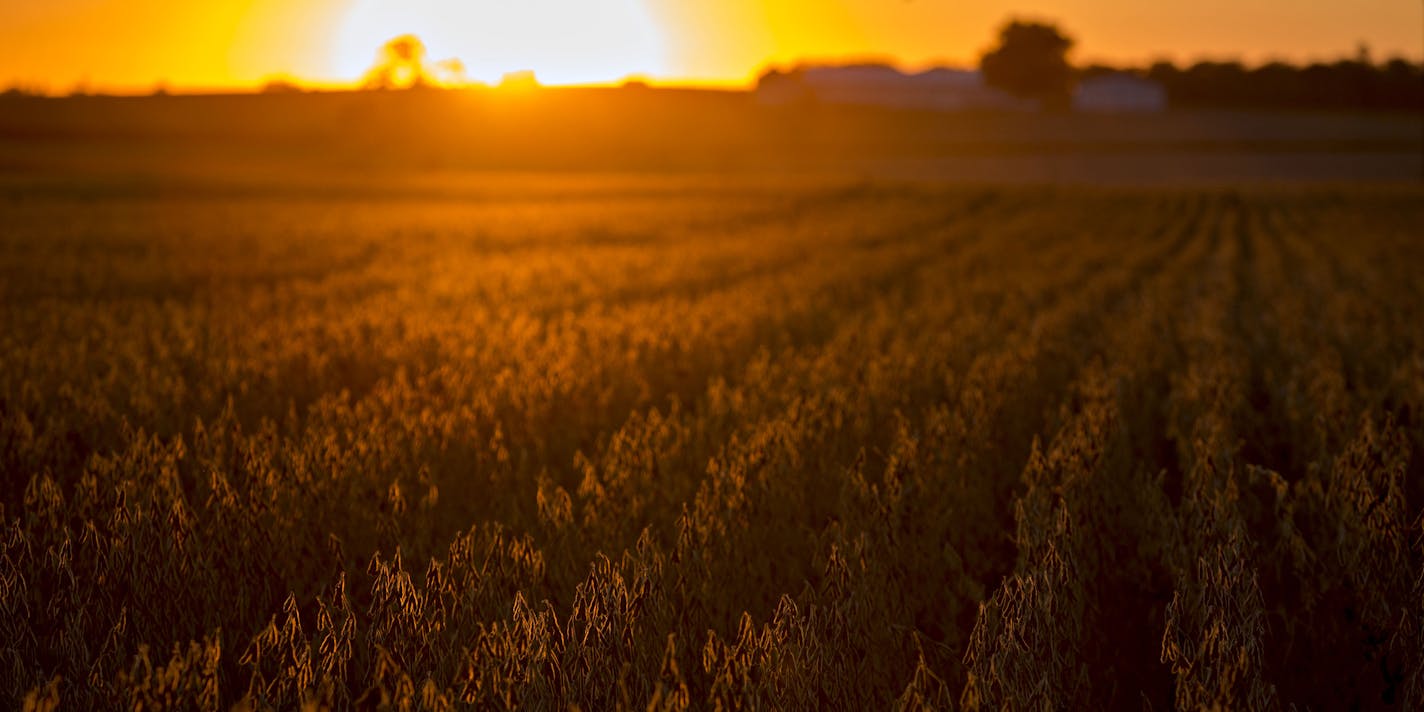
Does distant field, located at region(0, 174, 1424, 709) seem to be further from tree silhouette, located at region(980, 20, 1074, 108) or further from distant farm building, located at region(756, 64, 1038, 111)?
tree silhouette, located at region(980, 20, 1074, 108)

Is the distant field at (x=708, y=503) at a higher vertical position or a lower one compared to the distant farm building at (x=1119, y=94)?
lower

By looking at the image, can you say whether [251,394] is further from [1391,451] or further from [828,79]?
[828,79]

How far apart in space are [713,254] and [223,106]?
301ft

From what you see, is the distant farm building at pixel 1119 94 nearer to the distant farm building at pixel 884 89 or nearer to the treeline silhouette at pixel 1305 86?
the treeline silhouette at pixel 1305 86

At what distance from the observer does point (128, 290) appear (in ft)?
39.0

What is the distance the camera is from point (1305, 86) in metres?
91.7

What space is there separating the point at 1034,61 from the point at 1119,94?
33.5 feet

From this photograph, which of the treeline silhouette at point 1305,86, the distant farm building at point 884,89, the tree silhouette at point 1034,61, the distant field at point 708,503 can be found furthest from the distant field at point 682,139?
the distant field at point 708,503

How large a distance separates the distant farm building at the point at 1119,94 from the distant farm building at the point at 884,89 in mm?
8551

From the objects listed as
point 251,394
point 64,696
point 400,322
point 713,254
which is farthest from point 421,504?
point 713,254

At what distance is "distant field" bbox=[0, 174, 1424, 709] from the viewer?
2555mm

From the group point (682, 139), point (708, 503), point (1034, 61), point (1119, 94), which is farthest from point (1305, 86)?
point (708, 503)

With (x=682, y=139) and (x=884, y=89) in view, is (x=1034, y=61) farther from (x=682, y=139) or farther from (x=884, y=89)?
(x=682, y=139)

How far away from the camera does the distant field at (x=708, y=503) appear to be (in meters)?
2.55
